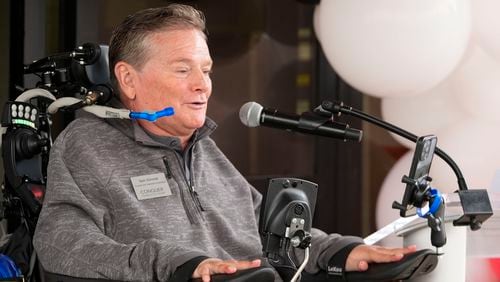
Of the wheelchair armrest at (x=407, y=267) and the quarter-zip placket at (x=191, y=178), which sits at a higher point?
the quarter-zip placket at (x=191, y=178)

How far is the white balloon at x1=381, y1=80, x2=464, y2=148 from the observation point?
147 inches

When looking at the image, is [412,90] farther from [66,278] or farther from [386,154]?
[66,278]

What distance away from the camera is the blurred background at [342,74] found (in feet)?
11.0

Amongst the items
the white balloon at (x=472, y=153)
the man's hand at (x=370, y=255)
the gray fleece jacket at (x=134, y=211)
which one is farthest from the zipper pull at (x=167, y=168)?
the white balloon at (x=472, y=153)

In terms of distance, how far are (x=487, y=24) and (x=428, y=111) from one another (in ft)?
1.62

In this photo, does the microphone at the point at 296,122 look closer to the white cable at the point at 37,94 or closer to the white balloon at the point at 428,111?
the white cable at the point at 37,94

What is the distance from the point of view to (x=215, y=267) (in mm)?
1921

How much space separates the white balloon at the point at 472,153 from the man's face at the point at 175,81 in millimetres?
1420

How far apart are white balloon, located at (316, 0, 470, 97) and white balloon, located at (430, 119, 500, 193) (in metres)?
0.22

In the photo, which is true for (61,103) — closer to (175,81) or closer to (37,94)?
(37,94)

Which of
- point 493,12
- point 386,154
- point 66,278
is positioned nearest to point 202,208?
point 66,278

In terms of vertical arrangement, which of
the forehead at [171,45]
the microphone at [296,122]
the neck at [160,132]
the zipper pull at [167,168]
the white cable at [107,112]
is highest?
the forehead at [171,45]

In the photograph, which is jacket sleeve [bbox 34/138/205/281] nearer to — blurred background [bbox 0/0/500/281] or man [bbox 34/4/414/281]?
man [bbox 34/4/414/281]

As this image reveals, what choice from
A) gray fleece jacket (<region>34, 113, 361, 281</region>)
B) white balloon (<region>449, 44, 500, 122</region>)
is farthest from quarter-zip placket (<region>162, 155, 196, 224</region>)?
white balloon (<region>449, 44, 500, 122</region>)
